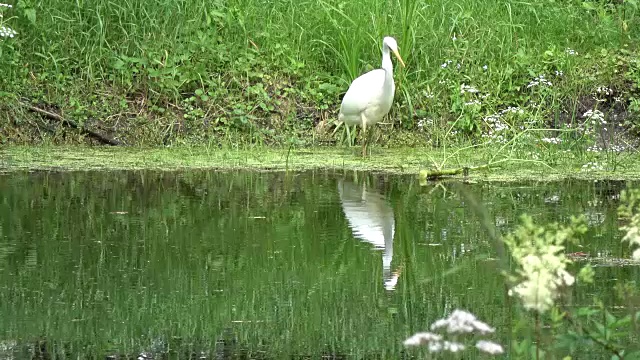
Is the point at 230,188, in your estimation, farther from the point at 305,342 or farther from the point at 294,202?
the point at 305,342

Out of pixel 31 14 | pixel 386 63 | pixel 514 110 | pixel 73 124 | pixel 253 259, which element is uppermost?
pixel 31 14

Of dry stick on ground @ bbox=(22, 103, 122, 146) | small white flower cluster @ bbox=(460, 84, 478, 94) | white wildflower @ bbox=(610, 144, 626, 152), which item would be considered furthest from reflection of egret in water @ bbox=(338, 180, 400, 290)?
dry stick on ground @ bbox=(22, 103, 122, 146)

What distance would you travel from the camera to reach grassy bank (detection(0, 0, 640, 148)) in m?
10.9

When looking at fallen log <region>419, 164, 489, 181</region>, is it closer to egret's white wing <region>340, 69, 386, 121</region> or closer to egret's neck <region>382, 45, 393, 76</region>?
egret's white wing <region>340, 69, 386, 121</region>

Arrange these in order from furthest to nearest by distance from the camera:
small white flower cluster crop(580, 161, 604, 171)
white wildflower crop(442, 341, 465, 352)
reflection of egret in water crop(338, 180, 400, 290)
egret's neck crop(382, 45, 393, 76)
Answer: egret's neck crop(382, 45, 393, 76)
small white flower cluster crop(580, 161, 604, 171)
reflection of egret in water crop(338, 180, 400, 290)
white wildflower crop(442, 341, 465, 352)

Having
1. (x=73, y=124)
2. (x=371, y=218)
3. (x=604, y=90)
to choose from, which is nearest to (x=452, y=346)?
(x=371, y=218)

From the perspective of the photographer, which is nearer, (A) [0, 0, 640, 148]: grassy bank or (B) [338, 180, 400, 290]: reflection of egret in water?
(B) [338, 180, 400, 290]: reflection of egret in water

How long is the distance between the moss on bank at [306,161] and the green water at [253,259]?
281 mm

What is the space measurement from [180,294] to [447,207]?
Result: 2.83 metres

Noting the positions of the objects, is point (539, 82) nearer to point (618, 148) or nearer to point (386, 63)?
point (618, 148)

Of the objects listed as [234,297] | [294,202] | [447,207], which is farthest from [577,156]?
[234,297]

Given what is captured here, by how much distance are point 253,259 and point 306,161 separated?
366 cm

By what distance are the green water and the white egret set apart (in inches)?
41.2

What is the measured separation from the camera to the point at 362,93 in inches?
395
